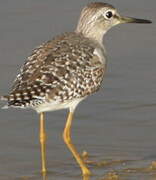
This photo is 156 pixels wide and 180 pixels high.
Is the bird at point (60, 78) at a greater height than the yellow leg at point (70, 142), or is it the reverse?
the bird at point (60, 78)

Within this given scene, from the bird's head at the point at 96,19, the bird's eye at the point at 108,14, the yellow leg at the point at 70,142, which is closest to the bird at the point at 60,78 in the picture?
the yellow leg at the point at 70,142

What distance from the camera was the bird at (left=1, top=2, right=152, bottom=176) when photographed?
10.6m

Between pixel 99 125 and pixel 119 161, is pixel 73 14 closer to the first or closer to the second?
pixel 99 125

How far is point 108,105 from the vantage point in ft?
42.6

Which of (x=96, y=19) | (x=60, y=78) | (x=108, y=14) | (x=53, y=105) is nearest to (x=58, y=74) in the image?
(x=60, y=78)

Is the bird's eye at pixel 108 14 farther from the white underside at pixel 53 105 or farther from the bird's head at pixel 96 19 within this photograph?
the white underside at pixel 53 105

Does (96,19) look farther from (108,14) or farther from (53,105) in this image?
(53,105)

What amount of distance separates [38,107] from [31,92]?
0.46 metres

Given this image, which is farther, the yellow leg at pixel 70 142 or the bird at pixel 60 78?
the yellow leg at pixel 70 142

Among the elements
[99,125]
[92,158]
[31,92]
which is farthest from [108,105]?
[31,92]

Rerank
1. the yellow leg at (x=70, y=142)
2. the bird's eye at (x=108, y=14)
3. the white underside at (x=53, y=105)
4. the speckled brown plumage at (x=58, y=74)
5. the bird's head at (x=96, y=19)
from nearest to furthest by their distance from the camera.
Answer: the speckled brown plumage at (x=58, y=74), the white underside at (x=53, y=105), the yellow leg at (x=70, y=142), the bird's head at (x=96, y=19), the bird's eye at (x=108, y=14)

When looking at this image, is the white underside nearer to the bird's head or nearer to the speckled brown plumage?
the speckled brown plumage

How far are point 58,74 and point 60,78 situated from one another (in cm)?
5

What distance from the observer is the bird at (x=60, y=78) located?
418 inches
